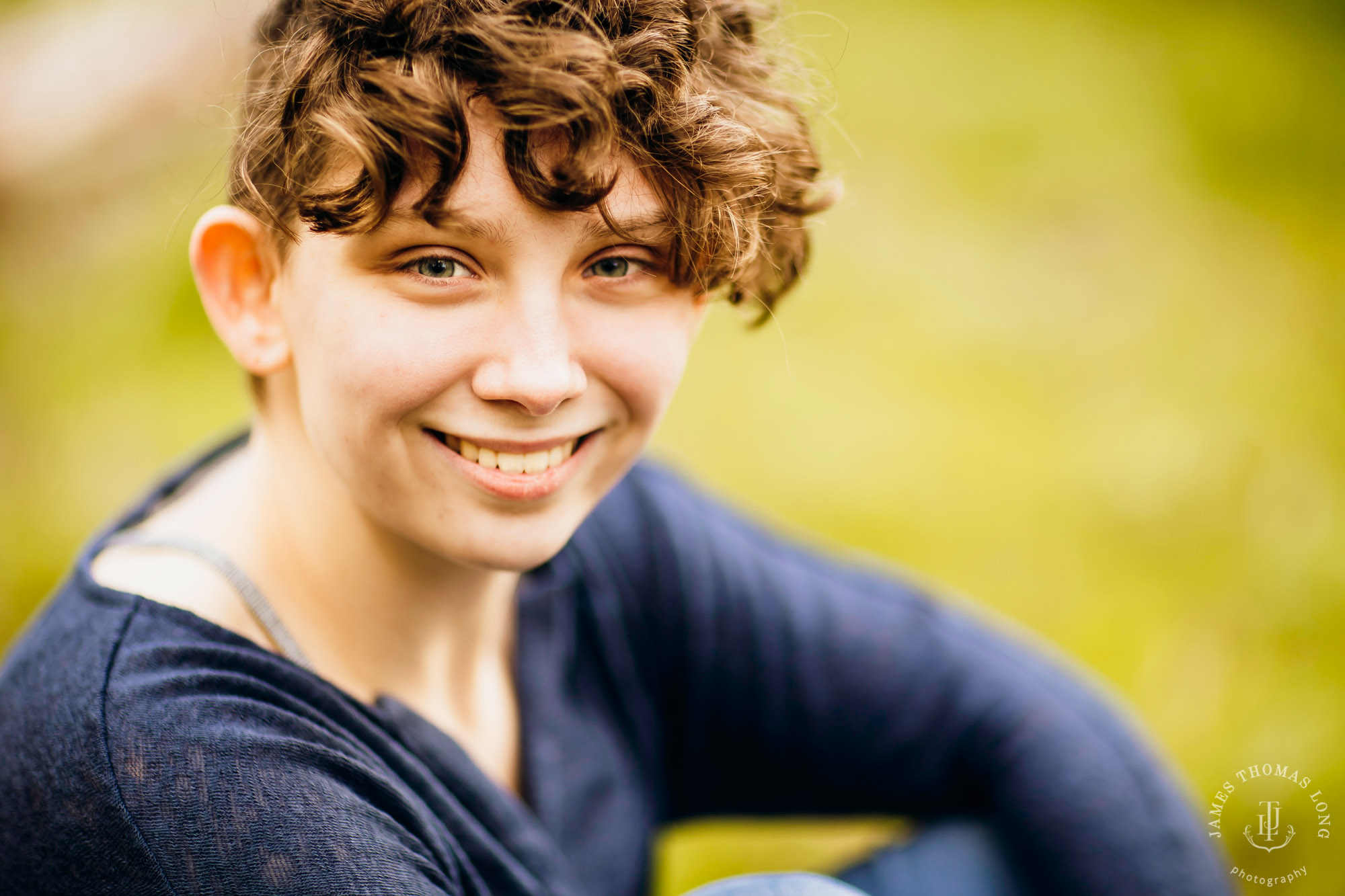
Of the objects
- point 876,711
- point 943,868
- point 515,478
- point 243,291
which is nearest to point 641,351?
point 515,478

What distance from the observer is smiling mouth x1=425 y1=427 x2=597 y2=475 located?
1142mm

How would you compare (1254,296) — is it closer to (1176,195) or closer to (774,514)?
(1176,195)

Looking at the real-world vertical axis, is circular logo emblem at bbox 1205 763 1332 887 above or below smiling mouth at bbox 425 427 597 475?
below

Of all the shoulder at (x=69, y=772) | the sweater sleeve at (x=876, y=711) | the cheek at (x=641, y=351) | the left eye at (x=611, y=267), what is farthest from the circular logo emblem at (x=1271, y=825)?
the shoulder at (x=69, y=772)

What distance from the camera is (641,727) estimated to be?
173cm

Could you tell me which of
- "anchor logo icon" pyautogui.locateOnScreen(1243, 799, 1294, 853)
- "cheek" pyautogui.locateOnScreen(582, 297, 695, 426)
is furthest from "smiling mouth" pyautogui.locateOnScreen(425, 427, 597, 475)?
"anchor logo icon" pyautogui.locateOnScreen(1243, 799, 1294, 853)

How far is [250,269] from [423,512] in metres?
0.35

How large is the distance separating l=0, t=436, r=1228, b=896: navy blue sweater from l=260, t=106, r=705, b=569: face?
27 centimetres

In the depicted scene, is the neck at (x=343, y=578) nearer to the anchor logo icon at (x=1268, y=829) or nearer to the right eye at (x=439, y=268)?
the right eye at (x=439, y=268)

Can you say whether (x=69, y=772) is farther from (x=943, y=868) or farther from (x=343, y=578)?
(x=943, y=868)

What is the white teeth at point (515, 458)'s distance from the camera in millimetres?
1143

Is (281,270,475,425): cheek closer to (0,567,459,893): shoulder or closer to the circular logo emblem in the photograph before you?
(0,567,459,893): shoulder

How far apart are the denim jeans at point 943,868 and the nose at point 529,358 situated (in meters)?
1.14

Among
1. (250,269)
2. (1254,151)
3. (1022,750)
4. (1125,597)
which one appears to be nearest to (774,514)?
(1125,597)
